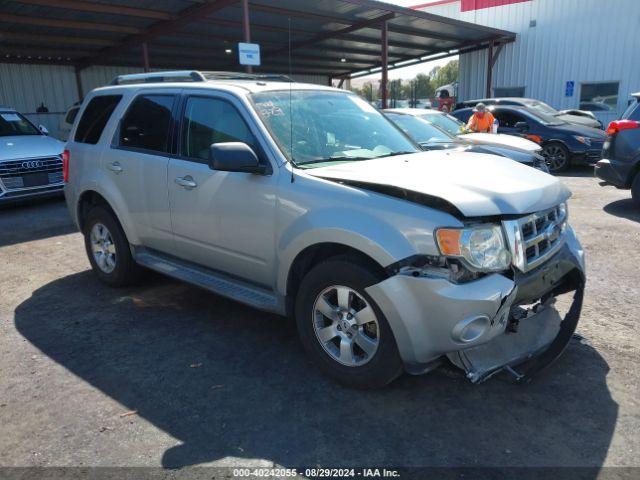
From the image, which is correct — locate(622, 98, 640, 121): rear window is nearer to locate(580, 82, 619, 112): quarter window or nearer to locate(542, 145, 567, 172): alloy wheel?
locate(542, 145, 567, 172): alloy wheel

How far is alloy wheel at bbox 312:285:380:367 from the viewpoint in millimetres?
3092

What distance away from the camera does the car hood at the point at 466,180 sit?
9.33 ft

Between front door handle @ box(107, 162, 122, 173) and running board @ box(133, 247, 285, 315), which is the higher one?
front door handle @ box(107, 162, 122, 173)

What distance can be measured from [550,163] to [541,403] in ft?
36.1

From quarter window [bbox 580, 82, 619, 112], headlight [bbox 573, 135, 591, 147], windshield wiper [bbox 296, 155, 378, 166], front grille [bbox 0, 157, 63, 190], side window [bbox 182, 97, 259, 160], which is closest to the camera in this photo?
windshield wiper [bbox 296, 155, 378, 166]

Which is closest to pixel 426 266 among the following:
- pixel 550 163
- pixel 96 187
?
pixel 96 187

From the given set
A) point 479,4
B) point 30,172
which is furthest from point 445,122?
point 479,4

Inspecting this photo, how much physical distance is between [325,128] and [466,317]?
1870 millimetres

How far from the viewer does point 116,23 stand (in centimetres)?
1448

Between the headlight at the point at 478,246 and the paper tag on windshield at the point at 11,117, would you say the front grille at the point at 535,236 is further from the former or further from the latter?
the paper tag on windshield at the point at 11,117

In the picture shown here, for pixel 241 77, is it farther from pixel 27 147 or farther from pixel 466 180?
pixel 27 147

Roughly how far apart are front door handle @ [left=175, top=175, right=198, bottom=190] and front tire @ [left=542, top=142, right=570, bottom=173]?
10.8 metres

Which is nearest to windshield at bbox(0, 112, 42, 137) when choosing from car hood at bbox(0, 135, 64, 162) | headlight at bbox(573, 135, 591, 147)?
car hood at bbox(0, 135, 64, 162)

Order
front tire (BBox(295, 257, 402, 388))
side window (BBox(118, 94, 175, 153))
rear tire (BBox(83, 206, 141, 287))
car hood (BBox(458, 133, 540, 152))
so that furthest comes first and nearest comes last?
car hood (BBox(458, 133, 540, 152)) < rear tire (BBox(83, 206, 141, 287)) < side window (BBox(118, 94, 175, 153)) < front tire (BBox(295, 257, 402, 388))
